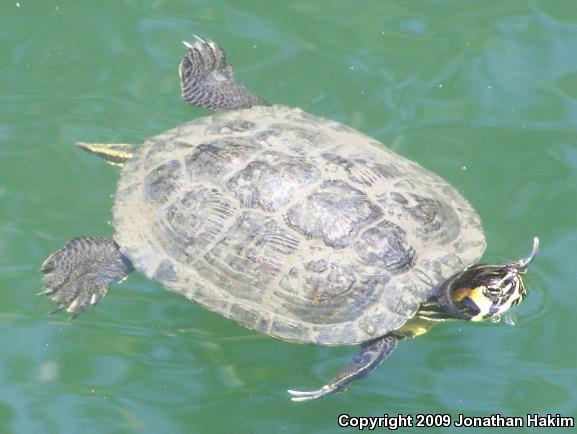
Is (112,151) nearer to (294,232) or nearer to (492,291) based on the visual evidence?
(294,232)

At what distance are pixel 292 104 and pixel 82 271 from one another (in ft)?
8.26

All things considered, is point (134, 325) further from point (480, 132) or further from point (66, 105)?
point (480, 132)

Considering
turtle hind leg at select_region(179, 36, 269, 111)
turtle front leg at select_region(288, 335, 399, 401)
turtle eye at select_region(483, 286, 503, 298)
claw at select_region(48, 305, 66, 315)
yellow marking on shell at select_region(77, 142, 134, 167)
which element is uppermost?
turtle hind leg at select_region(179, 36, 269, 111)

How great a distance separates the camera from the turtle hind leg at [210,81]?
710 cm

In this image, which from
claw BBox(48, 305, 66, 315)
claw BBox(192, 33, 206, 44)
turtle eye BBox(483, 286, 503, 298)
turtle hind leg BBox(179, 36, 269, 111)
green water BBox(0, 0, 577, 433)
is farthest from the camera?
claw BBox(192, 33, 206, 44)

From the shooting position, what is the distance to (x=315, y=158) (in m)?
5.88

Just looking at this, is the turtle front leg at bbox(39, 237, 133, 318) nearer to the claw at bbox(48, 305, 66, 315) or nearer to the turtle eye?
the claw at bbox(48, 305, 66, 315)

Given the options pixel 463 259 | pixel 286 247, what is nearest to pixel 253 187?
pixel 286 247

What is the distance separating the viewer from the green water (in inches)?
244

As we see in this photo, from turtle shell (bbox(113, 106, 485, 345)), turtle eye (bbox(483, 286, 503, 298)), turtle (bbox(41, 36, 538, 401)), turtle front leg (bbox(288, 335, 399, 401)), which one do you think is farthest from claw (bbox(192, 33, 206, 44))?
turtle eye (bbox(483, 286, 503, 298))

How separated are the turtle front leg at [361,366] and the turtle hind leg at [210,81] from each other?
7.99 feet

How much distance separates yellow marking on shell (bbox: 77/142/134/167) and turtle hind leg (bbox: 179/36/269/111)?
2.63 feet

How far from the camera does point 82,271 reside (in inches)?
246

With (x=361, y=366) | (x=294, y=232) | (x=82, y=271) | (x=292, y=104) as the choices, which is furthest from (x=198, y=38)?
(x=361, y=366)
